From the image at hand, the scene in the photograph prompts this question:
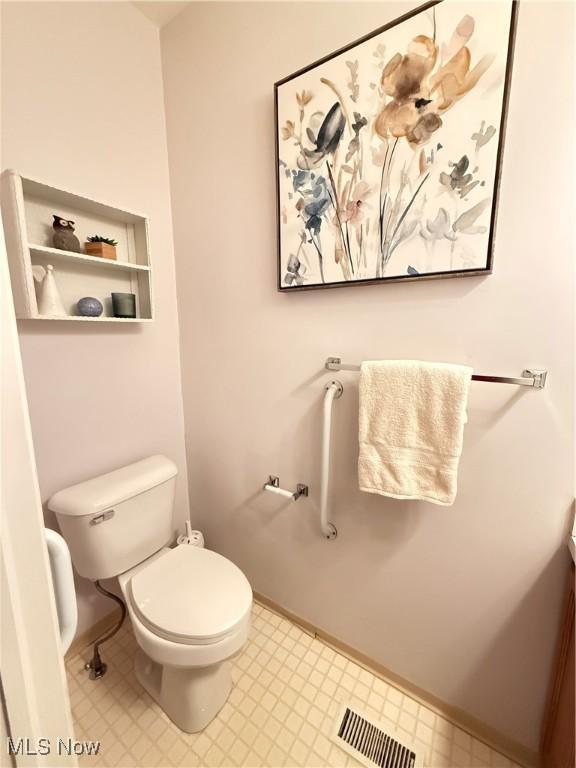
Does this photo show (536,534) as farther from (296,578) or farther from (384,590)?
(296,578)

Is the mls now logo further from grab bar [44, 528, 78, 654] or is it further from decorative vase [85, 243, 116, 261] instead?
decorative vase [85, 243, 116, 261]

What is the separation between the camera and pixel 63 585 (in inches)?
24.8

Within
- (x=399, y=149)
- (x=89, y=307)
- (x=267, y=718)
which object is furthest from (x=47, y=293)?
(x=267, y=718)

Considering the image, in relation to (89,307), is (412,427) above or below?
below

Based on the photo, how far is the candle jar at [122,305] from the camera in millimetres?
1315

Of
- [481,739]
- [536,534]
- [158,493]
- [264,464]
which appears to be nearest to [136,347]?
[158,493]

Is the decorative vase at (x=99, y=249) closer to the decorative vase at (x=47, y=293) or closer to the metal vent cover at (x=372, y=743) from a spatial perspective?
the decorative vase at (x=47, y=293)

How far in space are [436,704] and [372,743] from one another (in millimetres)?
284

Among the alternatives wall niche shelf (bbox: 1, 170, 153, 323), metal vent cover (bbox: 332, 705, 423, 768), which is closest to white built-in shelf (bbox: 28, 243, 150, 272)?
wall niche shelf (bbox: 1, 170, 153, 323)

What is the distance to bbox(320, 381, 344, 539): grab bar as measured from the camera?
1.16m

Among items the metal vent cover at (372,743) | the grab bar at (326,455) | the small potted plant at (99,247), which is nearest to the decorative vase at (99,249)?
the small potted plant at (99,247)

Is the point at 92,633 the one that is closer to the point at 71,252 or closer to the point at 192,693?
the point at 192,693

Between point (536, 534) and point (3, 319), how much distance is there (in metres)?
1.35

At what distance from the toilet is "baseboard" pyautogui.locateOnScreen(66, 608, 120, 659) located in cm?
24
